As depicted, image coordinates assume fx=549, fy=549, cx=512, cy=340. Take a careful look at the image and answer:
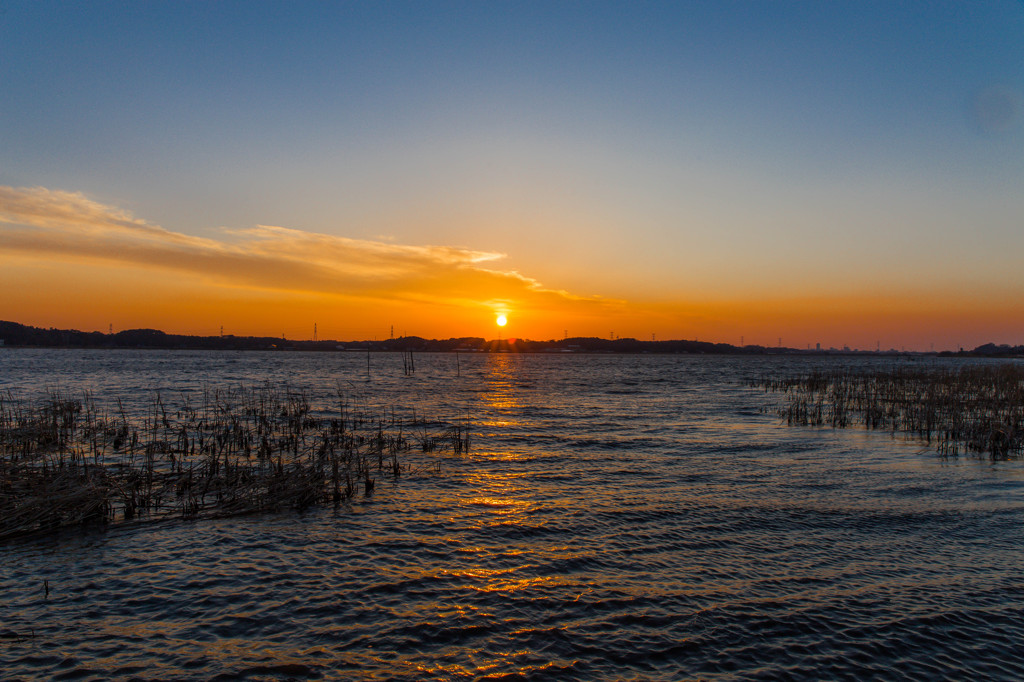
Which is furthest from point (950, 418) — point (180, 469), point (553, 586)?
point (180, 469)

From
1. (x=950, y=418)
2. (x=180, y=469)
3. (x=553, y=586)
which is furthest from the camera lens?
(x=950, y=418)

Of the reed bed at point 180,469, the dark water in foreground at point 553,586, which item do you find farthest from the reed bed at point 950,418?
the reed bed at point 180,469

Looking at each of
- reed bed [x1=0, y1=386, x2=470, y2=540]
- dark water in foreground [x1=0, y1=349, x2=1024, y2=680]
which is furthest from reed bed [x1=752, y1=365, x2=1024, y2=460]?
reed bed [x1=0, y1=386, x2=470, y2=540]

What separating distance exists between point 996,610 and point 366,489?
1230 centimetres

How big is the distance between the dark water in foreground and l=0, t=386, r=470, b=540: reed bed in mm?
727

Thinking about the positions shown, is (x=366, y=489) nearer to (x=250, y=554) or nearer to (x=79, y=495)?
(x=250, y=554)

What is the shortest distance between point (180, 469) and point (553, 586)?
11093mm

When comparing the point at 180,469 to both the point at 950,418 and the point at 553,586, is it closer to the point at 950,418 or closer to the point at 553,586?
the point at 553,586

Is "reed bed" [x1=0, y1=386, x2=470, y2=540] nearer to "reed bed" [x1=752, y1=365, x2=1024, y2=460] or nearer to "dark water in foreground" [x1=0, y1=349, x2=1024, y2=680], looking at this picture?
"dark water in foreground" [x1=0, y1=349, x2=1024, y2=680]

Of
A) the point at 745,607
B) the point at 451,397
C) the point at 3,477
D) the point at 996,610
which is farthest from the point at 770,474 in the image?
the point at 451,397

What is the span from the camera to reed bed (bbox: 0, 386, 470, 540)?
10.9 meters

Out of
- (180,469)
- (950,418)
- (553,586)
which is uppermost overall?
(950,418)

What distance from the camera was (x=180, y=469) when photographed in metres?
14.5

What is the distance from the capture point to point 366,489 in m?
14.0
